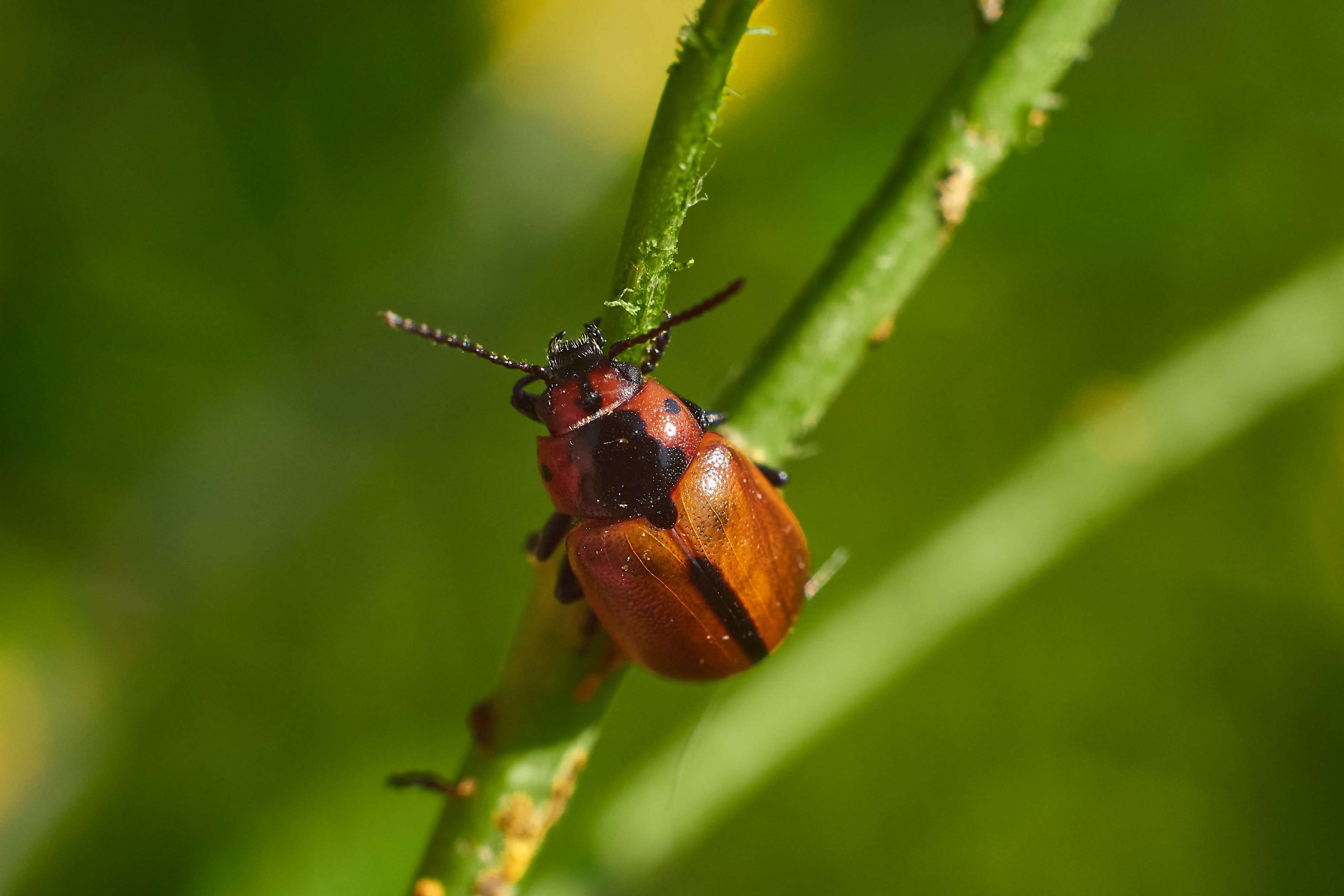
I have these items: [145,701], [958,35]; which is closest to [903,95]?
[958,35]

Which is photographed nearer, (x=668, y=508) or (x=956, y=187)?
(x=956, y=187)

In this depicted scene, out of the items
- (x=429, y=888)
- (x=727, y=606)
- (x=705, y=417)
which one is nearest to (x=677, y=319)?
(x=705, y=417)

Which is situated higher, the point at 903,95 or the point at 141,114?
the point at 141,114

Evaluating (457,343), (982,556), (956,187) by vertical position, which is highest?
(457,343)

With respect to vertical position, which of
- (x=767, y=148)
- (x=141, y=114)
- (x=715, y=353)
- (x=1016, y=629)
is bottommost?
(x=1016, y=629)

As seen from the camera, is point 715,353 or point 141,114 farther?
point 715,353

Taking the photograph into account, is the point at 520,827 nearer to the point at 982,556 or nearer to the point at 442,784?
the point at 442,784

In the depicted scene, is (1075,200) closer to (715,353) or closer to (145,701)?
(715,353)
